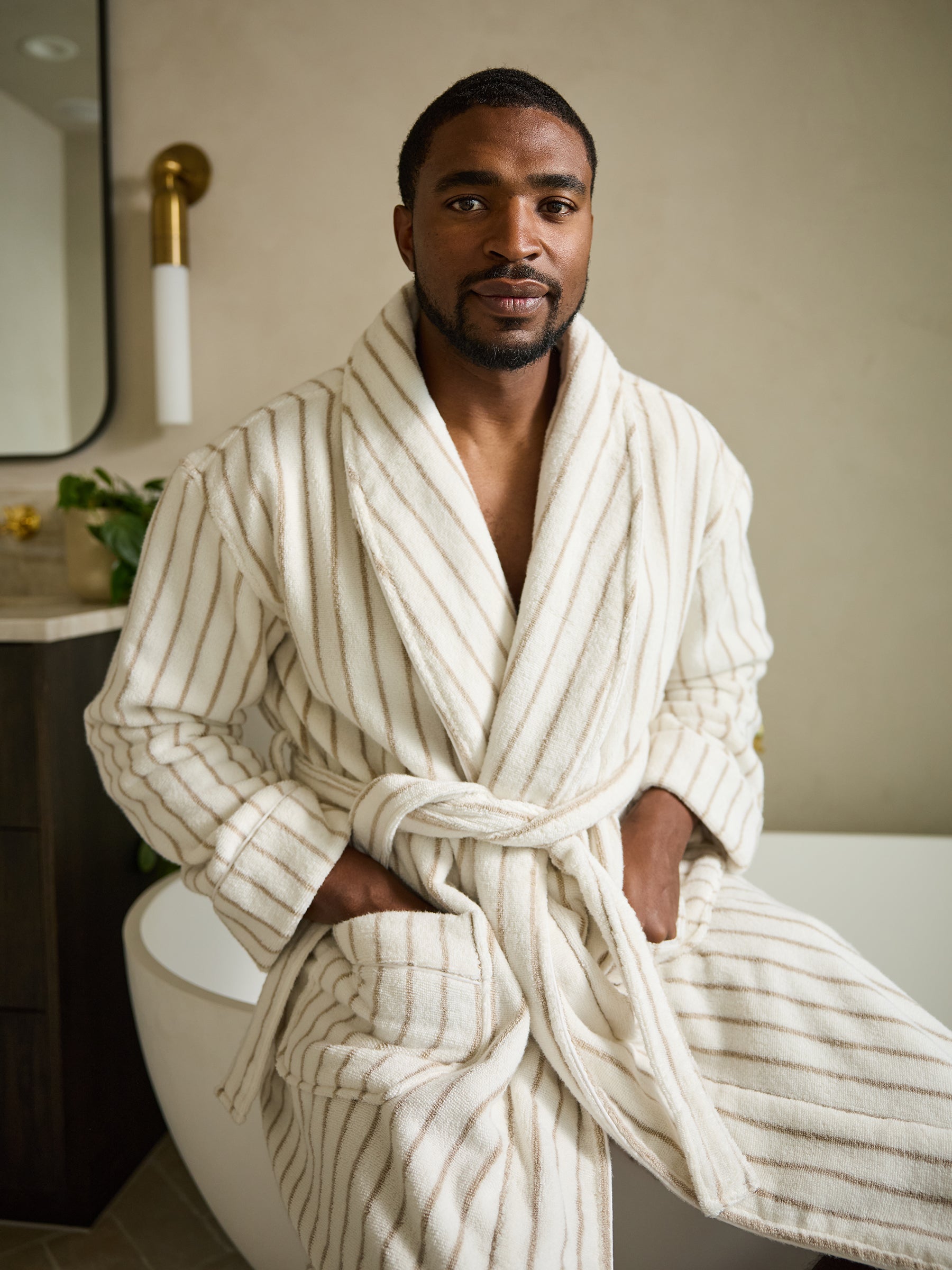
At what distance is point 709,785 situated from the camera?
36.7 inches

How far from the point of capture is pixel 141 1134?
1514mm

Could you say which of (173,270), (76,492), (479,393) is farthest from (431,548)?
(173,270)

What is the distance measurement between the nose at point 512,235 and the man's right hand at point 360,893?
0.55m

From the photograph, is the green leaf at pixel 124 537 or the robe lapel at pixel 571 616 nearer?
the robe lapel at pixel 571 616

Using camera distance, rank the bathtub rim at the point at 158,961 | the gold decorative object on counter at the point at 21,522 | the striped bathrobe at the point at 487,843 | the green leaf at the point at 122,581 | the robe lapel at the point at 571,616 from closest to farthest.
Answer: the striped bathrobe at the point at 487,843 → the robe lapel at the point at 571,616 → the bathtub rim at the point at 158,961 → the green leaf at the point at 122,581 → the gold decorative object on counter at the point at 21,522

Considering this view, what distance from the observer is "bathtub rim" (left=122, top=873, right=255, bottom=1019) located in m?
1.07

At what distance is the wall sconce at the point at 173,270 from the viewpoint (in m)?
1.72

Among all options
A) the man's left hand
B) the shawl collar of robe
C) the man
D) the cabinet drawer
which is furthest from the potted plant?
the man's left hand

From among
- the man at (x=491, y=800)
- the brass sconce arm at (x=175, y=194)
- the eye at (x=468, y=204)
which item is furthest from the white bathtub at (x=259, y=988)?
the brass sconce arm at (x=175, y=194)

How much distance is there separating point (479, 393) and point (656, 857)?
49 cm

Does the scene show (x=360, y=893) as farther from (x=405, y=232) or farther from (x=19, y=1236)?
(x=19, y=1236)

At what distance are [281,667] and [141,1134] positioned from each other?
1038 mm

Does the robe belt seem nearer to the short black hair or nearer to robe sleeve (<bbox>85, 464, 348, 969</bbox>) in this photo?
robe sleeve (<bbox>85, 464, 348, 969</bbox>)

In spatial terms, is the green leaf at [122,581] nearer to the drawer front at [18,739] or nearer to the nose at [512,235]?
the drawer front at [18,739]
